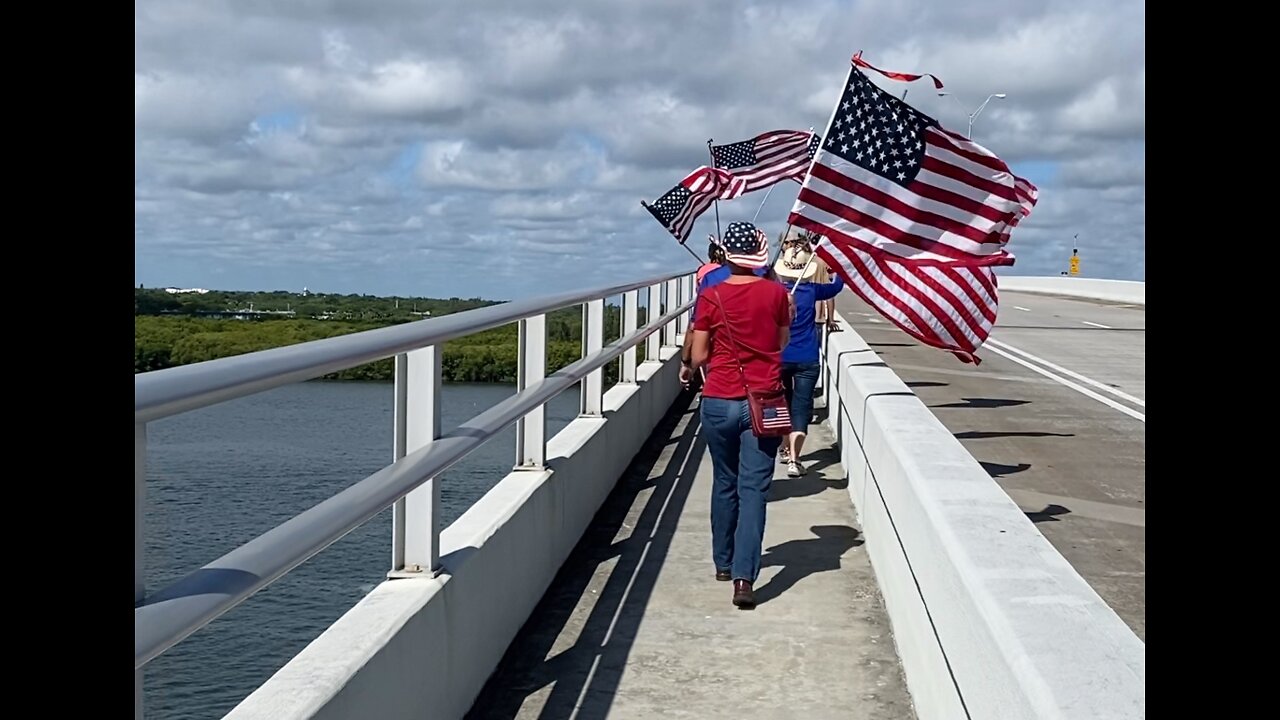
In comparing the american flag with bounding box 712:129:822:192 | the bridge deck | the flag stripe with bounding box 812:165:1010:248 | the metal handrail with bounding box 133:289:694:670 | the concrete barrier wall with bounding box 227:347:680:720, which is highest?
the american flag with bounding box 712:129:822:192

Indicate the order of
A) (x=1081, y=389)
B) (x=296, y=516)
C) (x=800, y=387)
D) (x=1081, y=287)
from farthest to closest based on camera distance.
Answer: (x=1081, y=287), (x=1081, y=389), (x=800, y=387), (x=296, y=516)

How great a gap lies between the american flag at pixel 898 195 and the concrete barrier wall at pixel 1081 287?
4138 centimetres

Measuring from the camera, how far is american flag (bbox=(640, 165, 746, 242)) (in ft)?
68.9

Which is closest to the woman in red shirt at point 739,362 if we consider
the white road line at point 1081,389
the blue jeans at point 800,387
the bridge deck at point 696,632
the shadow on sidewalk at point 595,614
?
the bridge deck at point 696,632

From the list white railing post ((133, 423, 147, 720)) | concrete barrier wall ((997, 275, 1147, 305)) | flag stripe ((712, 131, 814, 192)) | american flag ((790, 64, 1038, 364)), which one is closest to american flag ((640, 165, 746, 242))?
flag stripe ((712, 131, 814, 192))

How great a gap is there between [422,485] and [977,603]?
1955 mm

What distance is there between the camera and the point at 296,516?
12.4ft

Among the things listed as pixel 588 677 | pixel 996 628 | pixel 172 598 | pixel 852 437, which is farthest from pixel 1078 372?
pixel 172 598

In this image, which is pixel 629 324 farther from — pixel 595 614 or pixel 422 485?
pixel 422 485

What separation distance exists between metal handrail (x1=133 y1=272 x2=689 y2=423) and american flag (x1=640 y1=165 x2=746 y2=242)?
15143 mm

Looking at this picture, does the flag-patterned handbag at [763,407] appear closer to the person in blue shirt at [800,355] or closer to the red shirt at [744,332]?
the red shirt at [744,332]

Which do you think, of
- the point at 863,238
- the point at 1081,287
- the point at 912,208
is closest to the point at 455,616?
the point at 863,238

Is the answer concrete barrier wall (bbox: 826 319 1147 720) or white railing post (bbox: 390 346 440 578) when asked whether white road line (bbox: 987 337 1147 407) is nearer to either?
concrete barrier wall (bbox: 826 319 1147 720)
